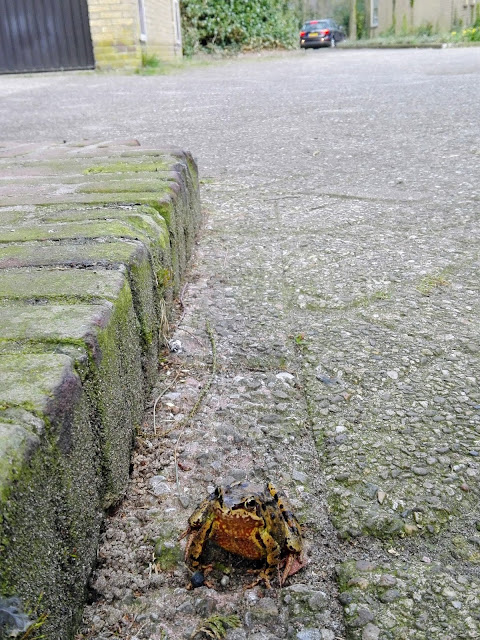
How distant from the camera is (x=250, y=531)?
3.59ft

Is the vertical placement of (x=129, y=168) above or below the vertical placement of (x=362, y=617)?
above

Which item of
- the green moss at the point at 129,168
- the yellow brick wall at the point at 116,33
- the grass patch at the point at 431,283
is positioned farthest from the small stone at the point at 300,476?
the yellow brick wall at the point at 116,33

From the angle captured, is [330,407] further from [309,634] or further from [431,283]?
[431,283]

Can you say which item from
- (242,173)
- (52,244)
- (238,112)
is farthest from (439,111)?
(52,244)

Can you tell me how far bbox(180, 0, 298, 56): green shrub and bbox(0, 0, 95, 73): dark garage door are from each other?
23.7 ft

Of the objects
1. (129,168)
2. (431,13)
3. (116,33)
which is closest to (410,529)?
(129,168)

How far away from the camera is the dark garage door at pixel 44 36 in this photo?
33.3 feet

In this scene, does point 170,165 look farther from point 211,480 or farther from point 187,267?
point 211,480

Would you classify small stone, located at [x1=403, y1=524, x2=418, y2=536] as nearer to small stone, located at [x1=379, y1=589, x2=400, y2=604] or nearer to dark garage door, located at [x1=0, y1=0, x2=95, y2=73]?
small stone, located at [x1=379, y1=589, x2=400, y2=604]

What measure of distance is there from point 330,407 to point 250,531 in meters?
0.49

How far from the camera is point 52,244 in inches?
61.1

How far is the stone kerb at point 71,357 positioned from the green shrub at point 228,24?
16.8 metres

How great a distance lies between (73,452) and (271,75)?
34.2 ft

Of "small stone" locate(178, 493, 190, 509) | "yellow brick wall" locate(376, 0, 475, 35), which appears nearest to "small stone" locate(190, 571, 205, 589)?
"small stone" locate(178, 493, 190, 509)
